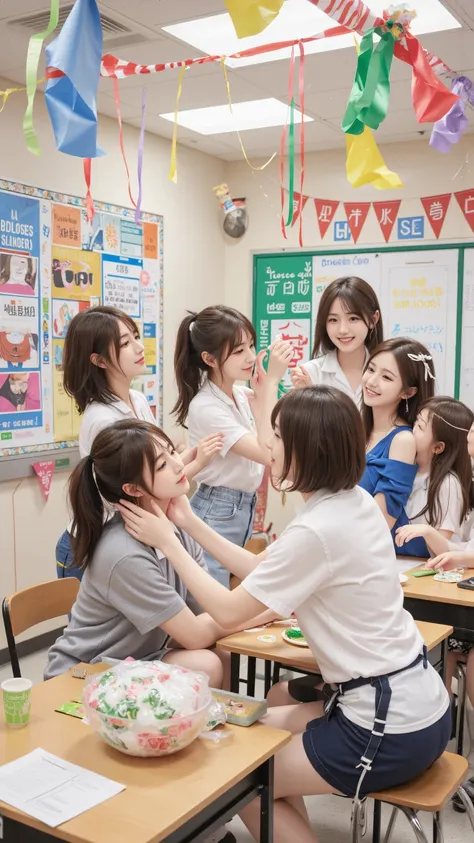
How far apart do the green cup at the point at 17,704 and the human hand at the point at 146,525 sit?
1.38 ft

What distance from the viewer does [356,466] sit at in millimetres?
1679

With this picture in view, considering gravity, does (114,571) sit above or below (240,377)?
below

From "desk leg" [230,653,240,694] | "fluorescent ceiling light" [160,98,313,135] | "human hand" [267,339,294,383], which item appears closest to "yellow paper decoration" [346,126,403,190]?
"human hand" [267,339,294,383]

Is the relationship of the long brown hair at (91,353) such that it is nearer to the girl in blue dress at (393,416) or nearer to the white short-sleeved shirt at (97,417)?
the white short-sleeved shirt at (97,417)

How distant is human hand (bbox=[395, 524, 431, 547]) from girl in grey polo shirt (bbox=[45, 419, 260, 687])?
38.9 inches

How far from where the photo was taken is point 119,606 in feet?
5.98

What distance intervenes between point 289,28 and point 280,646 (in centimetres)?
245

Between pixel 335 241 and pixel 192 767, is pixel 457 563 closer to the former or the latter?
pixel 192 767

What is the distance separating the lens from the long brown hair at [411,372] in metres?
2.84

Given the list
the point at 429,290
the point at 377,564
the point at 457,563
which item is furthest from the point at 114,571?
the point at 429,290

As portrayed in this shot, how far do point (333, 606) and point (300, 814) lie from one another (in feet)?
1.75

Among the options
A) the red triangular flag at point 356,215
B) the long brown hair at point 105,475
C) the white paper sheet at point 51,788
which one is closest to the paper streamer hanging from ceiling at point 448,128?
the long brown hair at point 105,475

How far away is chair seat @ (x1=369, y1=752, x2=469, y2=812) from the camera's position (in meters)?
1.62

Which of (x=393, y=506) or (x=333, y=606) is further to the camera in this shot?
(x=393, y=506)
